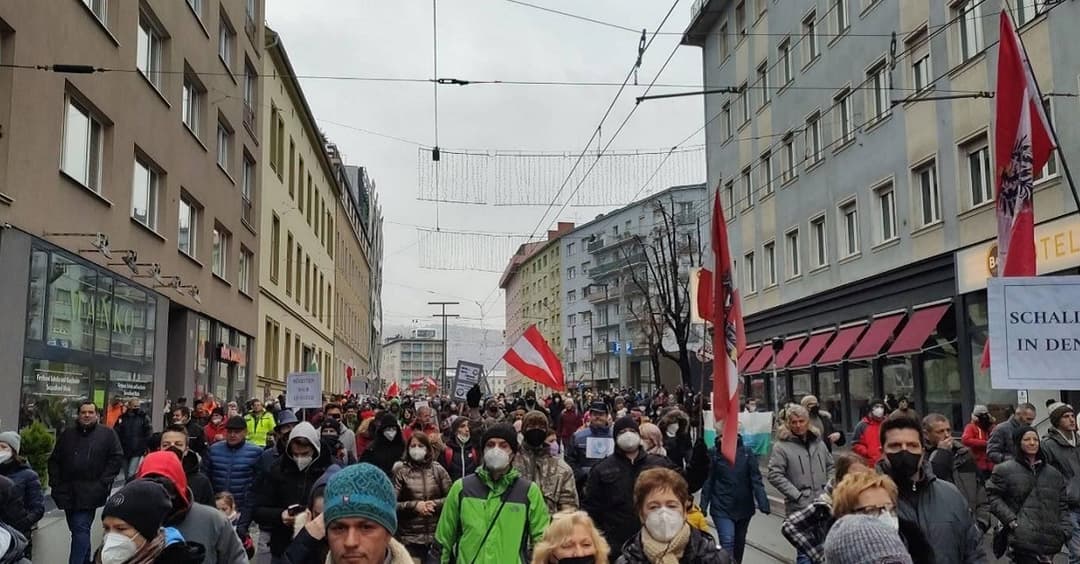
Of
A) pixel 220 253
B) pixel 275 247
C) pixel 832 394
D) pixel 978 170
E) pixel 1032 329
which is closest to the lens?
pixel 1032 329

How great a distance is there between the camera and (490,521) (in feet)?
19.1

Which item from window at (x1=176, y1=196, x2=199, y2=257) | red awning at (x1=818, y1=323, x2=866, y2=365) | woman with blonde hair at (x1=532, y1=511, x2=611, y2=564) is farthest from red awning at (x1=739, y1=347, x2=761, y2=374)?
woman with blonde hair at (x1=532, y1=511, x2=611, y2=564)

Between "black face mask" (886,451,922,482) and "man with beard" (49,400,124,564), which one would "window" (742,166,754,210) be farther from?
"black face mask" (886,451,922,482)

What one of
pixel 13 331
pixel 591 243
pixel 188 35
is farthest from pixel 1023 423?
pixel 591 243

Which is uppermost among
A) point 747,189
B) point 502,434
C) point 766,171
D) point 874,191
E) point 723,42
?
point 723,42

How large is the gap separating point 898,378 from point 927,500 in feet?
63.8

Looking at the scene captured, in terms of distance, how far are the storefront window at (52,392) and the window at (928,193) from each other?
17449mm

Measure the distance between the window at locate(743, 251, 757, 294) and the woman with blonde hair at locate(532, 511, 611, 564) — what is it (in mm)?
29773

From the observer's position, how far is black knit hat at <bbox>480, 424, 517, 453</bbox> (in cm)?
636

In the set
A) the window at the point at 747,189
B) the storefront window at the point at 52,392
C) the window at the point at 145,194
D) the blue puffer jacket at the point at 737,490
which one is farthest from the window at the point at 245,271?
the blue puffer jacket at the point at 737,490

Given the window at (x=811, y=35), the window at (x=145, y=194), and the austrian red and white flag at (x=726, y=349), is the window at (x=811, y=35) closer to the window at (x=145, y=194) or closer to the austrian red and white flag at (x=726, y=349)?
the window at (x=145, y=194)

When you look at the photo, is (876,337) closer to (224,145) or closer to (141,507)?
(224,145)

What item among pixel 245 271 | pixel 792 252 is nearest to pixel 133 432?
pixel 245 271

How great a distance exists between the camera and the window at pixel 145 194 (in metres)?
19.6
